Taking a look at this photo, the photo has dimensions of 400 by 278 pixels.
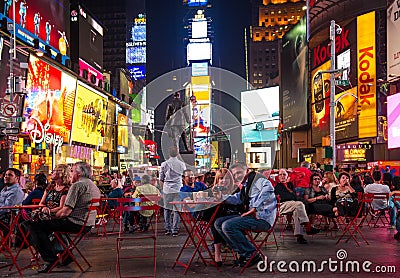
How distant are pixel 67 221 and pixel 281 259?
319cm

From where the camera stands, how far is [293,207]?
10180 mm

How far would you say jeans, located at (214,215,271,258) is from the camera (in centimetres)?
756

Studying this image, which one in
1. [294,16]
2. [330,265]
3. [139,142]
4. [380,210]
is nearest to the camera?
[330,265]

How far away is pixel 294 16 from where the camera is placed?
130250mm

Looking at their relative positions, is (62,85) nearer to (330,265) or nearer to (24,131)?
(24,131)

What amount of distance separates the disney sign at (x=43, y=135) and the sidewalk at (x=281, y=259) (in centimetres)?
2435

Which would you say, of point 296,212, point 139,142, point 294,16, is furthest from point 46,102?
point 294,16

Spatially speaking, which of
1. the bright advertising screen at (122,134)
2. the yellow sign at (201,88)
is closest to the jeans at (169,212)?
the bright advertising screen at (122,134)

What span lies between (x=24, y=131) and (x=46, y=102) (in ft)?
14.6

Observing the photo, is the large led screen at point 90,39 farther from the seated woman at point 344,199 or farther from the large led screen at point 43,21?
the seated woman at point 344,199

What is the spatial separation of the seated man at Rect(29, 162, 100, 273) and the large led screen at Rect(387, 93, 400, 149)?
86.4 ft

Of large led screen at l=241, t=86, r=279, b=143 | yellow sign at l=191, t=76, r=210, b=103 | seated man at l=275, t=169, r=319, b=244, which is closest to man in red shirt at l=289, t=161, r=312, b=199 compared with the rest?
seated man at l=275, t=169, r=319, b=244

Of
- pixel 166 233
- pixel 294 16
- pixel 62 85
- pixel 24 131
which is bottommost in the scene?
pixel 166 233

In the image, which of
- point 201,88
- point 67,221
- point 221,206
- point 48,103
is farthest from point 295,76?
point 67,221
